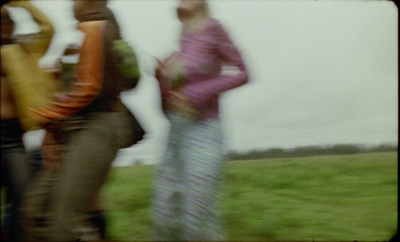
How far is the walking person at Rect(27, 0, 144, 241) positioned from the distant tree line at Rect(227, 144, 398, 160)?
62 centimetres

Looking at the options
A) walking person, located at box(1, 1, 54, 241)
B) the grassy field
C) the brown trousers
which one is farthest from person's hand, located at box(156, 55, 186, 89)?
walking person, located at box(1, 1, 54, 241)

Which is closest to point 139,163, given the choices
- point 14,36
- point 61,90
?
point 61,90

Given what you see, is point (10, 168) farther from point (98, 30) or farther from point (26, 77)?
point (98, 30)

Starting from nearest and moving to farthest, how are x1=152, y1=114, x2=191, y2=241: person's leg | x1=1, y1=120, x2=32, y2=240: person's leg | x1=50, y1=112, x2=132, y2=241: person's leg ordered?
1. x1=50, y1=112, x2=132, y2=241: person's leg
2. x1=152, y1=114, x2=191, y2=241: person's leg
3. x1=1, y1=120, x2=32, y2=240: person's leg

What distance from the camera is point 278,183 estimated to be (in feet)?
9.37

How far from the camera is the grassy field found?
275 centimetres

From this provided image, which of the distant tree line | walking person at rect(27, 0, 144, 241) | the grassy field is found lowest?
the grassy field

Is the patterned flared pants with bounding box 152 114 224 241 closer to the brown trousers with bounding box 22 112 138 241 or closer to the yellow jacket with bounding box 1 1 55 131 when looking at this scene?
the brown trousers with bounding box 22 112 138 241

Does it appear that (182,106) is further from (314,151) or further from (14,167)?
(14,167)

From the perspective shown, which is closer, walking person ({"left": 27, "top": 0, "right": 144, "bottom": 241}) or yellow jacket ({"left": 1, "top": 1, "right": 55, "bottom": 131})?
walking person ({"left": 27, "top": 0, "right": 144, "bottom": 241})

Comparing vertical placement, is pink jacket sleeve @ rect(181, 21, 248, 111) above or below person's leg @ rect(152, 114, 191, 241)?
above

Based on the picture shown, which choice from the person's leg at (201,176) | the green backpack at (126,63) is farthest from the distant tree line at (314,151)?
the green backpack at (126,63)

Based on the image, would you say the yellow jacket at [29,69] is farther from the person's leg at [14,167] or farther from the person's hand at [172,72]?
the person's hand at [172,72]

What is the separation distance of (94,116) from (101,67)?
0.75 ft
